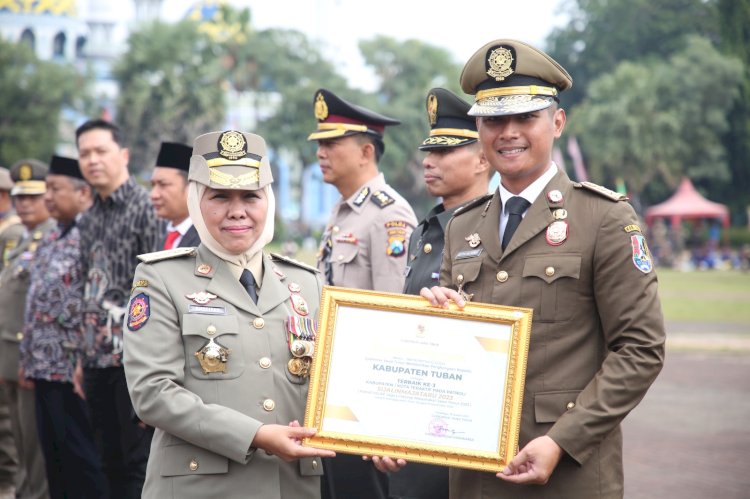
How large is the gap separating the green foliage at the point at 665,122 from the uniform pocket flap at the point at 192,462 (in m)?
52.1

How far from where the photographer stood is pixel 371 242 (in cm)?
554

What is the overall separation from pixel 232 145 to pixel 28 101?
53.0 m

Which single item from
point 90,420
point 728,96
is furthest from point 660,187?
point 90,420

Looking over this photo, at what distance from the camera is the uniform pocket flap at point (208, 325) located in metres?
3.28

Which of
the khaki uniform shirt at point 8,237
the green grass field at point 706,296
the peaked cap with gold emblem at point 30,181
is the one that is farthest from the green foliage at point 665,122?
the peaked cap with gold emblem at point 30,181

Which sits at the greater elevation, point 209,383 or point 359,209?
point 359,209

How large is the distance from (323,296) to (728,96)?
175 feet

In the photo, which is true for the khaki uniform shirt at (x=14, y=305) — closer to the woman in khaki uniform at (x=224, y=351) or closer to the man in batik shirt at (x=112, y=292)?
the man in batik shirt at (x=112, y=292)

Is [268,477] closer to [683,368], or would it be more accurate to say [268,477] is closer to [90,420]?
[90,420]

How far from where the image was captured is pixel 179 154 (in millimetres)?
5777

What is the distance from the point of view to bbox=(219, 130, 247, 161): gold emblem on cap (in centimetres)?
345

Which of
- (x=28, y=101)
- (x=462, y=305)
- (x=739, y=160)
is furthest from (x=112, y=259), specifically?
(x=739, y=160)

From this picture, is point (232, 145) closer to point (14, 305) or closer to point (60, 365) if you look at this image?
point (60, 365)

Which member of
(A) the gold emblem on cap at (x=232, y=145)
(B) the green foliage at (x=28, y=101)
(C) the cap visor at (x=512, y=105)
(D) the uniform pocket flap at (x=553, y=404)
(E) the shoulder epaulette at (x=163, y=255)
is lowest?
(D) the uniform pocket flap at (x=553, y=404)
